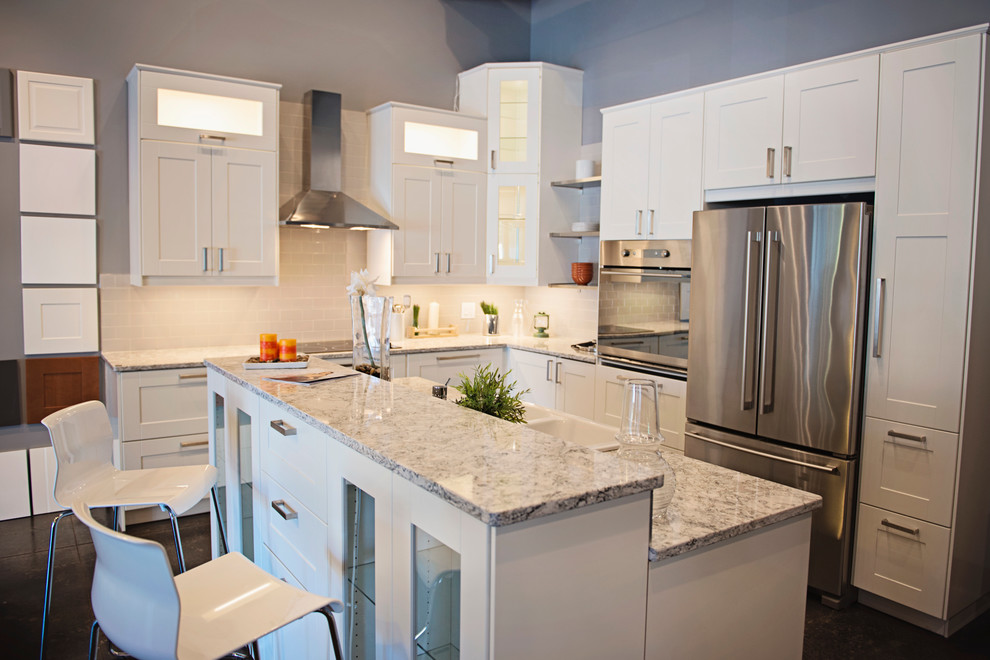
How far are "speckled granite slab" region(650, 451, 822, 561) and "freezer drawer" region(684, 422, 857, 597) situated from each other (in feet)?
4.56

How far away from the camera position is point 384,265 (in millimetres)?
5004

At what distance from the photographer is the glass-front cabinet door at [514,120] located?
17.0 ft

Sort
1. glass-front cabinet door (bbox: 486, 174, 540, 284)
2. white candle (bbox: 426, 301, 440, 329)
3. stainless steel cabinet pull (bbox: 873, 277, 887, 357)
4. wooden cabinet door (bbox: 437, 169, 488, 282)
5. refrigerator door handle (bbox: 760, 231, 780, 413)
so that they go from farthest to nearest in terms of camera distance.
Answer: white candle (bbox: 426, 301, 440, 329) < glass-front cabinet door (bbox: 486, 174, 540, 284) < wooden cabinet door (bbox: 437, 169, 488, 282) < refrigerator door handle (bbox: 760, 231, 780, 413) < stainless steel cabinet pull (bbox: 873, 277, 887, 357)

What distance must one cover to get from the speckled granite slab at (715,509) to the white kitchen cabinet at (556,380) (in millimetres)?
2491

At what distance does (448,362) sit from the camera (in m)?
4.96

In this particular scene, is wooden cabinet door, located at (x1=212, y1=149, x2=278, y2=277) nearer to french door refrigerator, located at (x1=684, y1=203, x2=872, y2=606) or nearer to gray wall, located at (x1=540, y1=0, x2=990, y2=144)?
gray wall, located at (x1=540, y1=0, x2=990, y2=144)

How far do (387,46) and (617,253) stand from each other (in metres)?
2.39

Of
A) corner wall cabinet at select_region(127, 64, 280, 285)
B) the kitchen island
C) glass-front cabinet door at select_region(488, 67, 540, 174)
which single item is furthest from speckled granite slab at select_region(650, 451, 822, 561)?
glass-front cabinet door at select_region(488, 67, 540, 174)

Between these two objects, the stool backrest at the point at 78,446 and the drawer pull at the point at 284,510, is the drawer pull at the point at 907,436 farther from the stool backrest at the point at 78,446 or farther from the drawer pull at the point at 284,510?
the stool backrest at the point at 78,446

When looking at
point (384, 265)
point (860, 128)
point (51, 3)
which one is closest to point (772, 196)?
point (860, 128)

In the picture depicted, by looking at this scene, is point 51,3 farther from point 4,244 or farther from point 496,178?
point 496,178

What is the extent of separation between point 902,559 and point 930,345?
3.06ft

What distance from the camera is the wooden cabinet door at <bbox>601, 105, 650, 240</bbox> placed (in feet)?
13.8

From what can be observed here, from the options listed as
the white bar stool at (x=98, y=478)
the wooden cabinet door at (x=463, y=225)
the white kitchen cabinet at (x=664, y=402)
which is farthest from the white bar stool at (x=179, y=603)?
the wooden cabinet door at (x=463, y=225)
